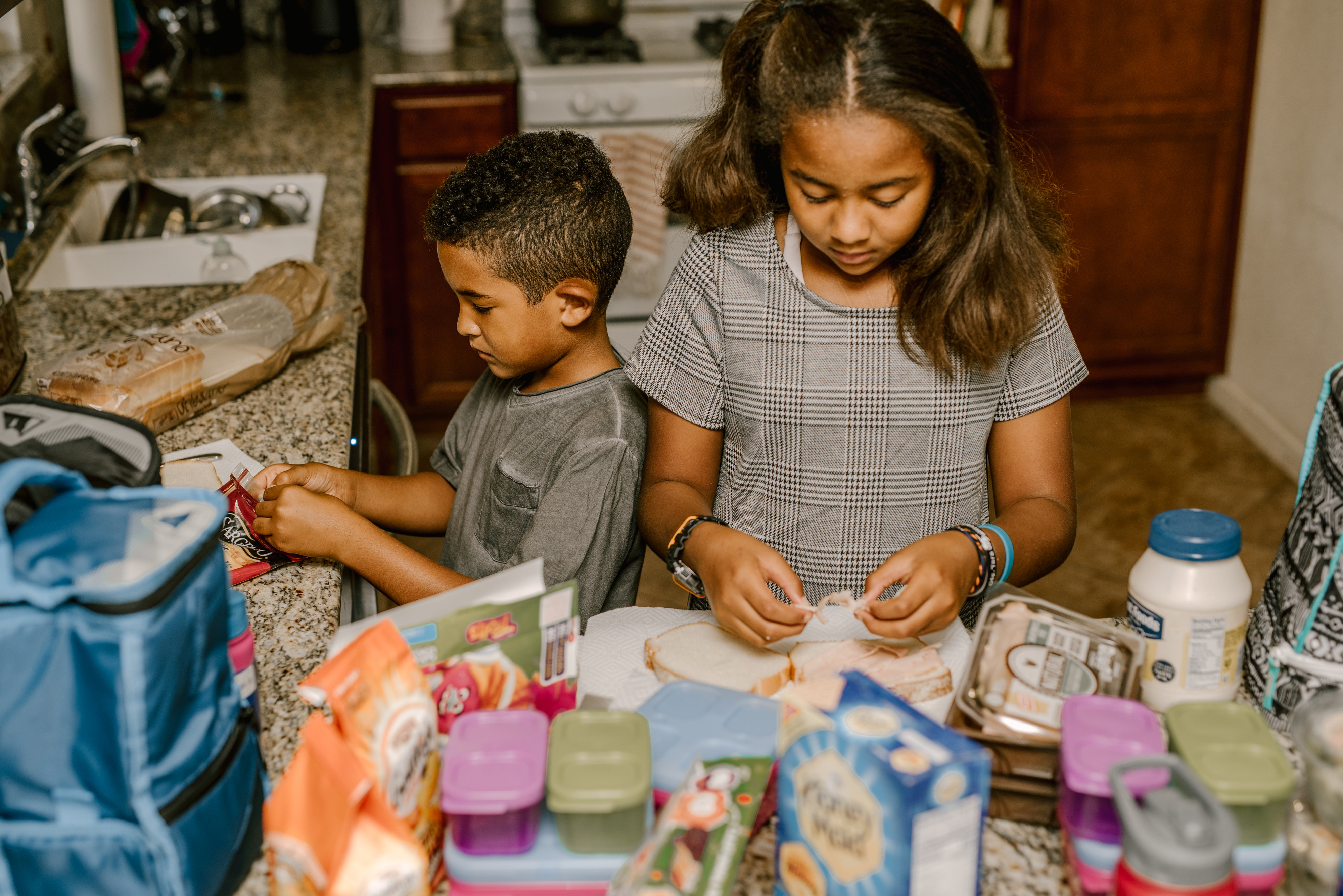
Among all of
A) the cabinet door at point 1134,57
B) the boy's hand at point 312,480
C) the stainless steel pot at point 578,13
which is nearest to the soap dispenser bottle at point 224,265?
the boy's hand at point 312,480

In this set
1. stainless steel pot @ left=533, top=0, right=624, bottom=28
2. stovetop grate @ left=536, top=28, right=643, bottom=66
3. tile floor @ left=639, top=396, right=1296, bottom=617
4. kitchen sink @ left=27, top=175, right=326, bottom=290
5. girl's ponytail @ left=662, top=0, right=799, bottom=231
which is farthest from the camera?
stainless steel pot @ left=533, top=0, right=624, bottom=28

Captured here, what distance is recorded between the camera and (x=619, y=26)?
3.44 m

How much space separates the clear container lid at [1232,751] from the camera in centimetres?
67

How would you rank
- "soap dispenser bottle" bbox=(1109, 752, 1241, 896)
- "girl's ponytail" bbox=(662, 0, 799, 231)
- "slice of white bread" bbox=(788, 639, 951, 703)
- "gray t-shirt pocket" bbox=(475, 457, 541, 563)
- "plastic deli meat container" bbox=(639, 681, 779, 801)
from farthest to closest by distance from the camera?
1. "gray t-shirt pocket" bbox=(475, 457, 541, 563)
2. "girl's ponytail" bbox=(662, 0, 799, 231)
3. "slice of white bread" bbox=(788, 639, 951, 703)
4. "plastic deli meat container" bbox=(639, 681, 779, 801)
5. "soap dispenser bottle" bbox=(1109, 752, 1241, 896)

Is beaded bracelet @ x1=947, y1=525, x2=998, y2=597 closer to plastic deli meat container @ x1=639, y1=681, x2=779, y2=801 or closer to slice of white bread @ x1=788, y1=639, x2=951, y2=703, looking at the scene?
slice of white bread @ x1=788, y1=639, x2=951, y2=703

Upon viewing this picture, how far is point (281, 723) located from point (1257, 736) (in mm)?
672

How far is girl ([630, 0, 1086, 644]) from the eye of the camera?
3.38 feet

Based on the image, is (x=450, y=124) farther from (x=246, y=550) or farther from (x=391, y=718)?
(x=391, y=718)

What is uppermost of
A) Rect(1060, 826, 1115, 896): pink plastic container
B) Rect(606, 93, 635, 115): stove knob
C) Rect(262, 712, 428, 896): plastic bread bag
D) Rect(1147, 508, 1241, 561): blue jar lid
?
Rect(606, 93, 635, 115): stove knob

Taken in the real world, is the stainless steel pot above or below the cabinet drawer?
above

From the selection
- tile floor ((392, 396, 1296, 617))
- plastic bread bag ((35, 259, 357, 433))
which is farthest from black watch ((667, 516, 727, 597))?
tile floor ((392, 396, 1296, 617))

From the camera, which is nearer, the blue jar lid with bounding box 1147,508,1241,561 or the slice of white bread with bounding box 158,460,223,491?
the blue jar lid with bounding box 1147,508,1241,561

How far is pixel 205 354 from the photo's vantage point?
1.45m

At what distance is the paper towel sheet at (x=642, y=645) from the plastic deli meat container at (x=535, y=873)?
0.65 feet
